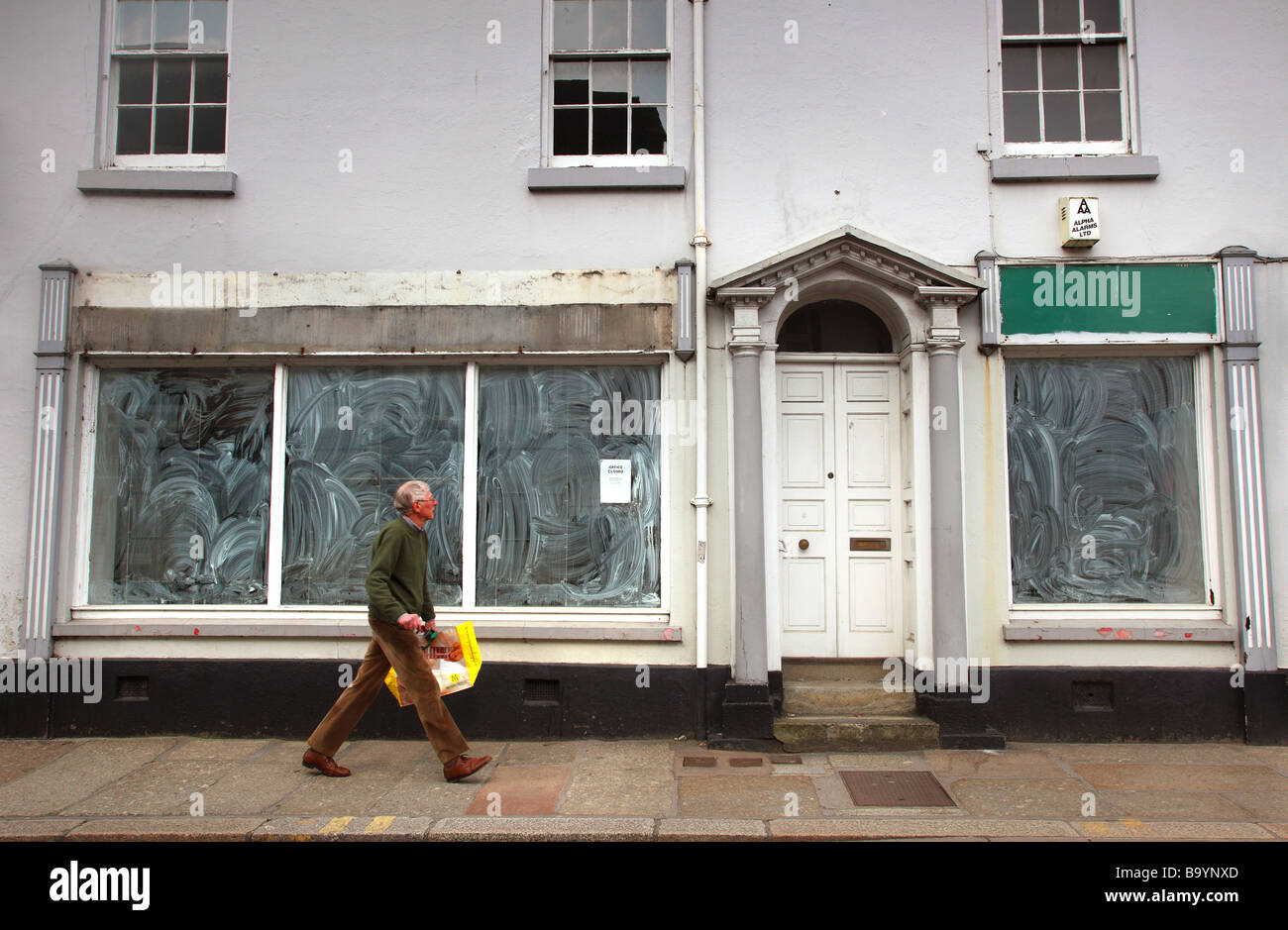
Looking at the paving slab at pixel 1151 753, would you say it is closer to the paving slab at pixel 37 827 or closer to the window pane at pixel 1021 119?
the window pane at pixel 1021 119

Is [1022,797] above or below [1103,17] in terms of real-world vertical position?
below

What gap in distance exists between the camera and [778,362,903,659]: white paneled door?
7.35 meters

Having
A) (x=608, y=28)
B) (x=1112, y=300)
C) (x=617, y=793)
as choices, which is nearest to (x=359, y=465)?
(x=617, y=793)

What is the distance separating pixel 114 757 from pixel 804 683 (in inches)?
206

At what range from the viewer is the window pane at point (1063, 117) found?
24.1ft

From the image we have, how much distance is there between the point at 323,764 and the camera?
6.05 meters

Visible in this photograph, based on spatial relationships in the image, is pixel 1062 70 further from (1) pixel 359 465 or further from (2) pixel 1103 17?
(1) pixel 359 465

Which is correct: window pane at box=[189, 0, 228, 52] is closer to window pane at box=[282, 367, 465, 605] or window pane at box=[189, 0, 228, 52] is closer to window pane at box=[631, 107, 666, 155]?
window pane at box=[282, 367, 465, 605]

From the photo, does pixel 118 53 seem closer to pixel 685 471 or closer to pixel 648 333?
pixel 648 333

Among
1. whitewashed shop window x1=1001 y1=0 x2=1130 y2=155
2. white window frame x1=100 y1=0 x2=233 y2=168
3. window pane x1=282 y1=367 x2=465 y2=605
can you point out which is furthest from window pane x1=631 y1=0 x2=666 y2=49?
white window frame x1=100 y1=0 x2=233 y2=168

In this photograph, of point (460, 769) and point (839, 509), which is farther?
point (839, 509)

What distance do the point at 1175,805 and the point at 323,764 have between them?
214 inches

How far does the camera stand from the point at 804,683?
7184mm

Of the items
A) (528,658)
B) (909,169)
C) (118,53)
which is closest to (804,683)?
(528,658)
